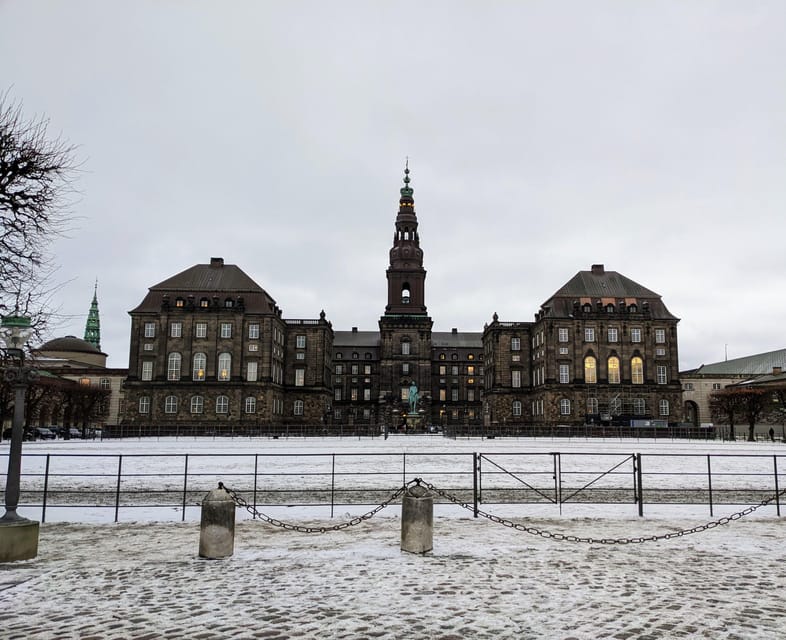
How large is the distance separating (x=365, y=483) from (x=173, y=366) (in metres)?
66.3

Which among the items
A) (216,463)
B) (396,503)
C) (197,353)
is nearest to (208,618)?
(396,503)

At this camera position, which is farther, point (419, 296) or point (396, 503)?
point (419, 296)

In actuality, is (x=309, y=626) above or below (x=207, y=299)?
below

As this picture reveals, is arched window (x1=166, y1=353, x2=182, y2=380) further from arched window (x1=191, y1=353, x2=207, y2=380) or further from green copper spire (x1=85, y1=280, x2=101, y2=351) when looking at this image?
green copper spire (x1=85, y1=280, x2=101, y2=351)

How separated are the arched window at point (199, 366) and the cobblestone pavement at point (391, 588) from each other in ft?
234

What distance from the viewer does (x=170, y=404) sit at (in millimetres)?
79250

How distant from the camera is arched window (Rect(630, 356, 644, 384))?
284 ft

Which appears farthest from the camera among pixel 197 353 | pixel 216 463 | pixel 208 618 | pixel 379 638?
pixel 197 353

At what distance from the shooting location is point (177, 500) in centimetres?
1591

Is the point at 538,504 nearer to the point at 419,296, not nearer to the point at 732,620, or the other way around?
the point at 732,620

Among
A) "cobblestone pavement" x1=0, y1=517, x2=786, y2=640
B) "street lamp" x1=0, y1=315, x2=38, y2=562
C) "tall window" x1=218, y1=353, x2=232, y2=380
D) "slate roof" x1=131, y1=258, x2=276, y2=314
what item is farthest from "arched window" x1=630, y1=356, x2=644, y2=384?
"street lamp" x1=0, y1=315, x2=38, y2=562

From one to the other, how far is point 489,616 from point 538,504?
28.4 feet

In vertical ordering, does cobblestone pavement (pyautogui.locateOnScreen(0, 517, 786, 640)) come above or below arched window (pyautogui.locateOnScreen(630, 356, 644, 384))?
below

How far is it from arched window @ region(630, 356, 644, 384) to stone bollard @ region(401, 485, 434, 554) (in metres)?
82.5
